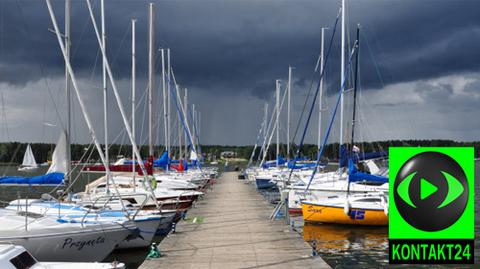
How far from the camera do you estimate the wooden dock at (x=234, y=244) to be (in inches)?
531

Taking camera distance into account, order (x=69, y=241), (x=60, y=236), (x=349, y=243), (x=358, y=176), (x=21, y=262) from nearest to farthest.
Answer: (x=21, y=262) < (x=60, y=236) < (x=69, y=241) < (x=349, y=243) < (x=358, y=176)

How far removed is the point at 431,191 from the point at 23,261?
25.6ft

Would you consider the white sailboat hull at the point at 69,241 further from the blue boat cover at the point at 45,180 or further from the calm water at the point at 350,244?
the calm water at the point at 350,244

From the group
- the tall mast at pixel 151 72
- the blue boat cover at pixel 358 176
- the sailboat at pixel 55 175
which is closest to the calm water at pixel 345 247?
the sailboat at pixel 55 175

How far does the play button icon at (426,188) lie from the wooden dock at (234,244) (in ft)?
21.9

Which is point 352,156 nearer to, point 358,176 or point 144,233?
point 358,176

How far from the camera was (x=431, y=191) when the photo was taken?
6.81 meters

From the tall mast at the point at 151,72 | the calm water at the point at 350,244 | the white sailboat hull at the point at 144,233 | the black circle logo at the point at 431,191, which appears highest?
A: the tall mast at the point at 151,72

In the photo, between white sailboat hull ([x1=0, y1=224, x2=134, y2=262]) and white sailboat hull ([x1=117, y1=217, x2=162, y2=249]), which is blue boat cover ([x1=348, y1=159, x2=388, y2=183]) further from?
white sailboat hull ([x1=0, y1=224, x2=134, y2=262])

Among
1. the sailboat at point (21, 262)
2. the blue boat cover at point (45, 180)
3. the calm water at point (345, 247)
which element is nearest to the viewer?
the sailboat at point (21, 262)

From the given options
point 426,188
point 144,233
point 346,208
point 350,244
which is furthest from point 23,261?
point 346,208

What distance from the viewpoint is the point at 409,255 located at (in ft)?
24.4

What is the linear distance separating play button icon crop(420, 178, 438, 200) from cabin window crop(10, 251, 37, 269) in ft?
24.7

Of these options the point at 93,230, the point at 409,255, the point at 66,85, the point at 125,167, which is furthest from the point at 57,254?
the point at 125,167
